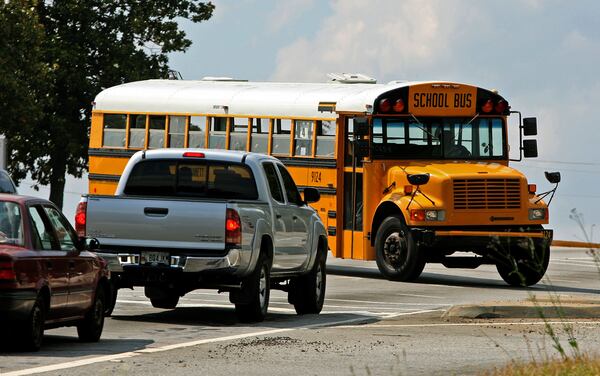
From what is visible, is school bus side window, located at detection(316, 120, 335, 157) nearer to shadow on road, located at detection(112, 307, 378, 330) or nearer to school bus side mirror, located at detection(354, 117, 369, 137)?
school bus side mirror, located at detection(354, 117, 369, 137)

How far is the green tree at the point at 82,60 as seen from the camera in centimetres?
5997

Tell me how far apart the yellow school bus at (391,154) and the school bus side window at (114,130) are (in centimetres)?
33

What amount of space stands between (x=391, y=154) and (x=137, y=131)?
598 centimetres

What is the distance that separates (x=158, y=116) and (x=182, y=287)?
47.3ft

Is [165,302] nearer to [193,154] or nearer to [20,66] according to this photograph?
[193,154]

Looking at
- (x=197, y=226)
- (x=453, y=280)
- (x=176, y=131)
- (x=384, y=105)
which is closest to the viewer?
(x=197, y=226)

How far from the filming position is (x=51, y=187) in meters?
62.0

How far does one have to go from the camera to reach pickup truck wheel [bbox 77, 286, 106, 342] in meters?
16.1

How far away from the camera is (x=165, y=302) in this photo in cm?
2188

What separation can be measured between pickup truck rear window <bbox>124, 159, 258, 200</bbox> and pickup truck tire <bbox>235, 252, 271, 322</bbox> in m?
0.96

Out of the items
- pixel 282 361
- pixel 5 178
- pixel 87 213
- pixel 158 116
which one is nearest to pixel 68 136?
pixel 158 116

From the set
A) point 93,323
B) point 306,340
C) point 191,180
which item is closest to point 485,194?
point 191,180

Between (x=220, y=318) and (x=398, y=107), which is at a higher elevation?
(x=398, y=107)

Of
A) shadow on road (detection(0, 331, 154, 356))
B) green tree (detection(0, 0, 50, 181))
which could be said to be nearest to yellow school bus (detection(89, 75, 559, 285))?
shadow on road (detection(0, 331, 154, 356))
